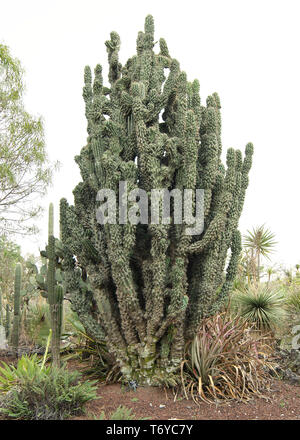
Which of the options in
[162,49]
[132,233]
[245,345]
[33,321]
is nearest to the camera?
[132,233]

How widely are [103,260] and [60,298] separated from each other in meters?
1.09

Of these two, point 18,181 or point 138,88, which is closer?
point 138,88

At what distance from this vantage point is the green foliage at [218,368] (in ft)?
17.1

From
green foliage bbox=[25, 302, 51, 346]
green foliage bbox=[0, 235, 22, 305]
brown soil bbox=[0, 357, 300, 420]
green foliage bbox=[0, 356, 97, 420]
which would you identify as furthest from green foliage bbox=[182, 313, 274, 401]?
green foliage bbox=[0, 235, 22, 305]

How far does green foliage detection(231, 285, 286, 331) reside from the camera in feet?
29.8

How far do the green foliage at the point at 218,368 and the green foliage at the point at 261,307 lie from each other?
3.43 metres

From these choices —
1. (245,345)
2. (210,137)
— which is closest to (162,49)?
(210,137)

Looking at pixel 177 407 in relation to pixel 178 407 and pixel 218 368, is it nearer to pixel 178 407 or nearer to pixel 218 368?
pixel 178 407

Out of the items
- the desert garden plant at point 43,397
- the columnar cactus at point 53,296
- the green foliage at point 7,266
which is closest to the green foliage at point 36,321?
the columnar cactus at point 53,296

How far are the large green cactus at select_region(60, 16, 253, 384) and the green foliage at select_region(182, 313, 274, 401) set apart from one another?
20 centimetres

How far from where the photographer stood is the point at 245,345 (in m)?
5.86

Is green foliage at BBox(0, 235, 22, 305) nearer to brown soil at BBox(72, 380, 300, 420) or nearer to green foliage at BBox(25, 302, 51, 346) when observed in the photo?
green foliage at BBox(25, 302, 51, 346)

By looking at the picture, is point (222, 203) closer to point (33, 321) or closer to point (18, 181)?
point (33, 321)

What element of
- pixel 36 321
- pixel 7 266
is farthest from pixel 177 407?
pixel 7 266
